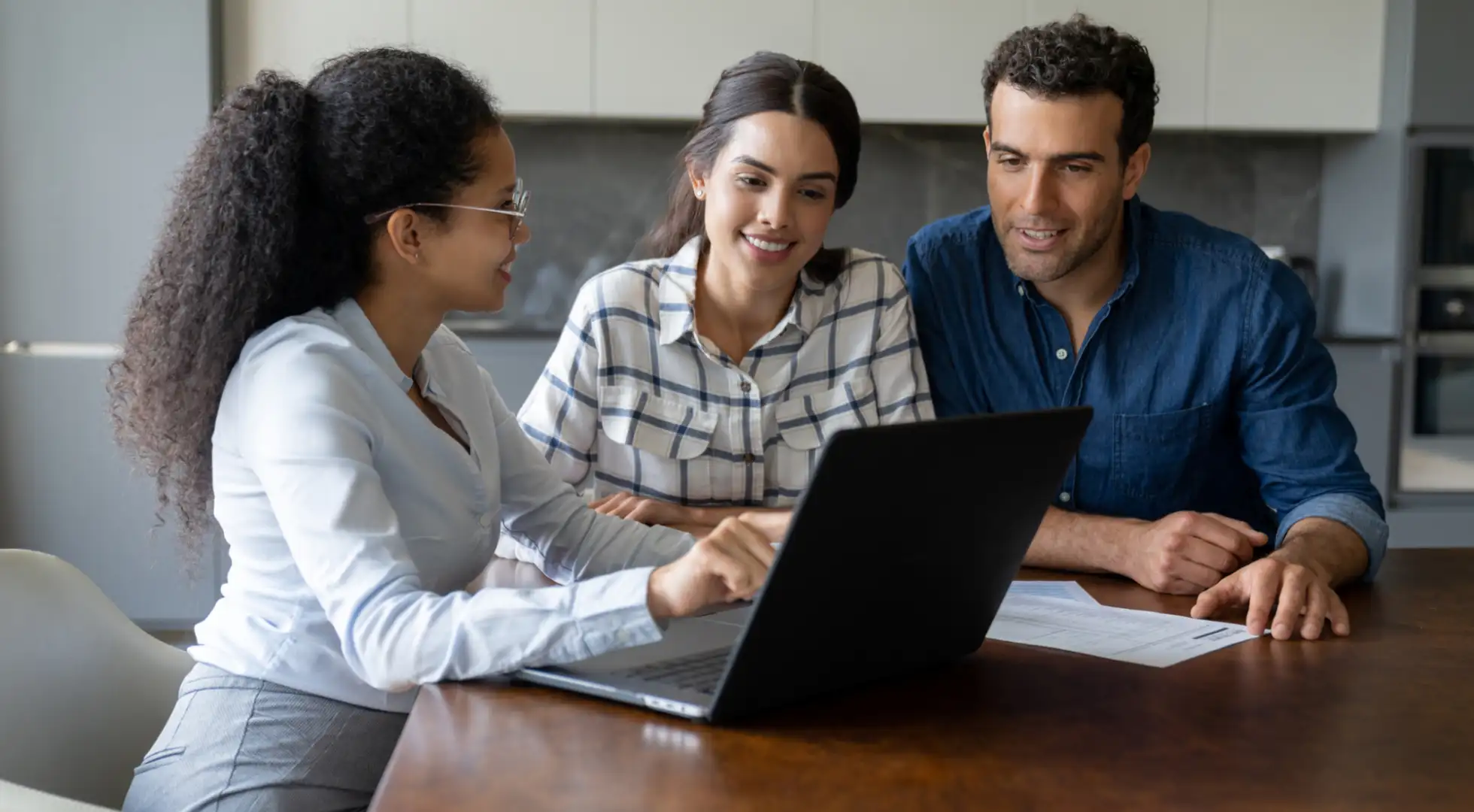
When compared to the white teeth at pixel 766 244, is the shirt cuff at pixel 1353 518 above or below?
below

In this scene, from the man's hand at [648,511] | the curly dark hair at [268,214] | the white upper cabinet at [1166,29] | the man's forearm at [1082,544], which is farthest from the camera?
the white upper cabinet at [1166,29]

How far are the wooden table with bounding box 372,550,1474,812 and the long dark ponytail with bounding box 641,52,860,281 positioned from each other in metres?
0.91

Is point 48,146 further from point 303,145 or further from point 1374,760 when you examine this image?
point 1374,760

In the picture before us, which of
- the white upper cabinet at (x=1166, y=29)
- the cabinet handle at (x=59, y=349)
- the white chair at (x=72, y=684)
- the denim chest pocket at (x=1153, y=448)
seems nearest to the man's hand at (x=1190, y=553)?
the denim chest pocket at (x=1153, y=448)

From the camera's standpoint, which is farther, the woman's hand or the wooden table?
the woman's hand

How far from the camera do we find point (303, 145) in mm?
1336

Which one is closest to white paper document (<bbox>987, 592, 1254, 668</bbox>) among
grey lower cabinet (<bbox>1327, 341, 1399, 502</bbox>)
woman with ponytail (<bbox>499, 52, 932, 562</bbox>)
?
woman with ponytail (<bbox>499, 52, 932, 562</bbox>)

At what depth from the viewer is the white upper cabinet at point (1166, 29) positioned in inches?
154

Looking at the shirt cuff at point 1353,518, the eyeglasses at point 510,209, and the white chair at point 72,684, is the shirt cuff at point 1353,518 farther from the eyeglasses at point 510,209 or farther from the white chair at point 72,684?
the white chair at point 72,684

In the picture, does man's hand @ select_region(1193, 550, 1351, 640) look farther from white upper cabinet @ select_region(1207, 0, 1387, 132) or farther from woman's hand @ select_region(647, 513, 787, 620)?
white upper cabinet @ select_region(1207, 0, 1387, 132)

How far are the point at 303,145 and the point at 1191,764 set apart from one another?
3.11 feet

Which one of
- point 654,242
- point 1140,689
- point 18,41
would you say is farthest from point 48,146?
→ point 1140,689

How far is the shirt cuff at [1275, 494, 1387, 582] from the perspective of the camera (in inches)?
61.2

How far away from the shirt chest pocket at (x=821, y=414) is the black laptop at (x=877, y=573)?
78 cm
